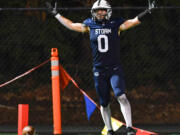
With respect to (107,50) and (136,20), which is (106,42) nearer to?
(107,50)

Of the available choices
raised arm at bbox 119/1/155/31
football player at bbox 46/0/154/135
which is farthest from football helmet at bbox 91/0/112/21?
raised arm at bbox 119/1/155/31

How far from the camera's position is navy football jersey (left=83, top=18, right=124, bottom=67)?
21.7 feet

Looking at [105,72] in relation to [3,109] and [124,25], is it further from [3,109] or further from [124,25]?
[3,109]

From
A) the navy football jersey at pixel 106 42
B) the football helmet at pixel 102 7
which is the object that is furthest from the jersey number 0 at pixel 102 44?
the football helmet at pixel 102 7

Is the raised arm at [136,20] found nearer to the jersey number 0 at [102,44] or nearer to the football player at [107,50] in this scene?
the football player at [107,50]

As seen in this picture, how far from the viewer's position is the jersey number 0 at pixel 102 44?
21.7 feet

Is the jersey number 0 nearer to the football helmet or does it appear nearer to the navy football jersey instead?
the navy football jersey

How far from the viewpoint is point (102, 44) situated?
663 centimetres

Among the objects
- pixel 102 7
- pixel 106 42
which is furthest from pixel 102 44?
pixel 102 7

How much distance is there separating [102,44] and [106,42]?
0.06 metres

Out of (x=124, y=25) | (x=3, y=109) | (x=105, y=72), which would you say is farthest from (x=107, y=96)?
(x=3, y=109)

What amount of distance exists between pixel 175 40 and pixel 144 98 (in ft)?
→ 4.76

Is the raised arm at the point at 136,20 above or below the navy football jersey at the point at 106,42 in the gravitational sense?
above

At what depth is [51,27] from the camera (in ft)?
32.7
